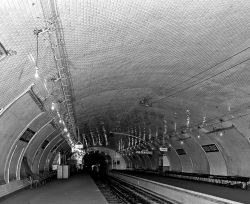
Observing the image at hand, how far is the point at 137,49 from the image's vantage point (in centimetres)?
1318

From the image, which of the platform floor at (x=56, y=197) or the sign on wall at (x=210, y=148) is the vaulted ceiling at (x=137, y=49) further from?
the sign on wall at (x=210, y=148)

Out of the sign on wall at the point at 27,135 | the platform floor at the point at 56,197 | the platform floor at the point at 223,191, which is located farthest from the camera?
the sign on wall at the point at 27,135

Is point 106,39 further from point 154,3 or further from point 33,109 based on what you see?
point 33,109

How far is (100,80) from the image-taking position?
16.9 m

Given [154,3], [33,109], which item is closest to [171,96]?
[33,109]

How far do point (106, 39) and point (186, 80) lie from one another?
648 centimetres

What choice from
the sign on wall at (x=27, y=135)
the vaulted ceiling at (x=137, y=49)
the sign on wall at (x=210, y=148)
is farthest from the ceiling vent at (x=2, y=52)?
the sign on wall at (x=210, y=148)

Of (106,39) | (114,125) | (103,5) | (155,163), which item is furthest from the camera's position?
(155,163)

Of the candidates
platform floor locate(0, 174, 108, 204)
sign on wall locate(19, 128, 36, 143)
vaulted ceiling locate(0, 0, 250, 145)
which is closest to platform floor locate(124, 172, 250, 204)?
vaulted ceiling locate(0, 0, 250, 145)

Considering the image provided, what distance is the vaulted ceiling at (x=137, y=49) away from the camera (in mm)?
9625

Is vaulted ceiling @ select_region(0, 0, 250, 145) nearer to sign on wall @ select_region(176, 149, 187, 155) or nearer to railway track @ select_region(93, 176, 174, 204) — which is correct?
railway track @ select_region(93, 176, 174, 204)

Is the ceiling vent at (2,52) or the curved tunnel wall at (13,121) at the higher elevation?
the ceiling vent at (2,52)

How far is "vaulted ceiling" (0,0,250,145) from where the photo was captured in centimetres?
962

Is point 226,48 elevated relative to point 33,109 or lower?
elevated
